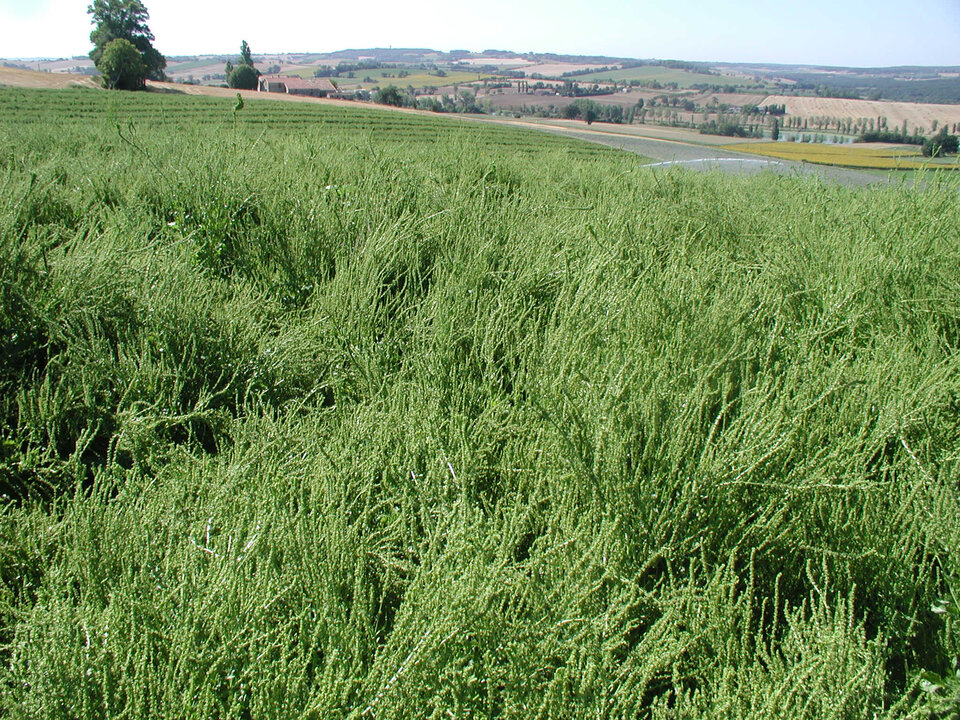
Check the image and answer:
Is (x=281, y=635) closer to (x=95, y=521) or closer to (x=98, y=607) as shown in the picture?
(x=98, y=607)

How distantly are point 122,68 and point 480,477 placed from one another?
54986 millimetres

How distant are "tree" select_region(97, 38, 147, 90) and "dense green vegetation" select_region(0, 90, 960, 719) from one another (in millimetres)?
50475

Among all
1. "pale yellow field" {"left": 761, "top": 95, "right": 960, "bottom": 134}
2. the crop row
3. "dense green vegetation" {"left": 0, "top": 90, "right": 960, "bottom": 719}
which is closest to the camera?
"dense green vegetation" {"left": 0, "top": 90, "right": 960, "bottom": 719}

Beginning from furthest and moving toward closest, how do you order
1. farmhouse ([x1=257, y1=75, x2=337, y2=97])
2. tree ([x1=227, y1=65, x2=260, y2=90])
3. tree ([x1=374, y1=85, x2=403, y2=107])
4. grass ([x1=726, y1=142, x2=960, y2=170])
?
tree ([x1=227, y1=65, x2=260, y2=90]) < farmhouse ([x1=257, y1=75, x2=337, y2=97]) < tree ([x1=374, y1=85, x2=403, y2=107]) < grass ([x1=726, y1=142, x2=960, y2=170])

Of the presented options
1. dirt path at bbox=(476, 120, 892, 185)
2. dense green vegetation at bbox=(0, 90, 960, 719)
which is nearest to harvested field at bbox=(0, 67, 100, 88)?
dirt path at bbox=(476, 120, 892, 185)

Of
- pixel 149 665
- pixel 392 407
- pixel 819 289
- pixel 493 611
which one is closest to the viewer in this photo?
pixel 149 665

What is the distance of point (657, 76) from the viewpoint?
12106 cm

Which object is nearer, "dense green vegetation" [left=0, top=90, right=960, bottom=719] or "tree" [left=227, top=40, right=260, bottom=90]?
"dense green vegetation" [left=0, top=90, right=960, bottom=719]

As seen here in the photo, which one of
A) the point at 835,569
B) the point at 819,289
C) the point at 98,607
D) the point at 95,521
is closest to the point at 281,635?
the point at 98,607

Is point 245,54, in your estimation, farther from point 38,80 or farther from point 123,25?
point 38,80

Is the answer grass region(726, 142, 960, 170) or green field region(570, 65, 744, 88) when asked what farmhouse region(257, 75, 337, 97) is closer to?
green field region(570, 65, 744, 88)

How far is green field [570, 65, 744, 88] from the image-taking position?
354 ft

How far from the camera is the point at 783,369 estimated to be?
2.91 m

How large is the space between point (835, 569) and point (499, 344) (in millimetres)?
1661
